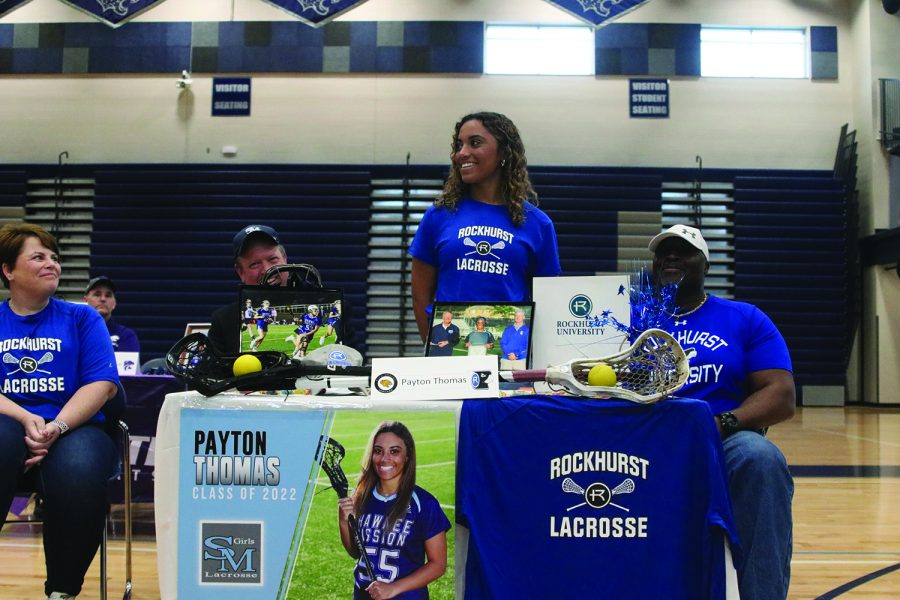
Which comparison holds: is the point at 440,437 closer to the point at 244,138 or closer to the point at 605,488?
the point at 605,488

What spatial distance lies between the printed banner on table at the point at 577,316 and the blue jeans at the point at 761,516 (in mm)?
393

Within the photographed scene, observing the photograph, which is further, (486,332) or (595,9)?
(595,9)

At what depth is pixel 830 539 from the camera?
128 inches

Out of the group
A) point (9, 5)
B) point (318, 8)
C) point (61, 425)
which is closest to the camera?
point (61, 425)

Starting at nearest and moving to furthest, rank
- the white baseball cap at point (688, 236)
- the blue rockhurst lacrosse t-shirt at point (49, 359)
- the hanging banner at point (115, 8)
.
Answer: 1. the white baseball cap at point (688, 236)
2. the blue rockhurst lacrosse t-shirt at point (49, 359)
3. the hanging banner at point (115, 8)

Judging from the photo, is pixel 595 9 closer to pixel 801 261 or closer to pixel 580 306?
pixel 801 261

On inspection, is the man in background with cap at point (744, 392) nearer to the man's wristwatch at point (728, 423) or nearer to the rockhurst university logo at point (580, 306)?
the man's wristwatch at point (728, 423)

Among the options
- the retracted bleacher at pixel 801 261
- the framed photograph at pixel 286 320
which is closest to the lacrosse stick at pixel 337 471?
the framed photograph at pixel 286 320

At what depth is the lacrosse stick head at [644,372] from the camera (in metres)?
1.54

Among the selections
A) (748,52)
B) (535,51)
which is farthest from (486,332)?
(748,52)

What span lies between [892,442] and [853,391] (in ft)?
10.6

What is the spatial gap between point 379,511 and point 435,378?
29 centimetres

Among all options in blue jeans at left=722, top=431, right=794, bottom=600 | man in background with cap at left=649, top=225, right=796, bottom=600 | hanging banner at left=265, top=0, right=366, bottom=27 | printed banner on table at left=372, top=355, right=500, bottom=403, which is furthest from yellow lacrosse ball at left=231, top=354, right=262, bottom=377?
hanging banner at left=265, top=0, right=366, bottom=27

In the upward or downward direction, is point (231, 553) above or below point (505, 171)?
below
